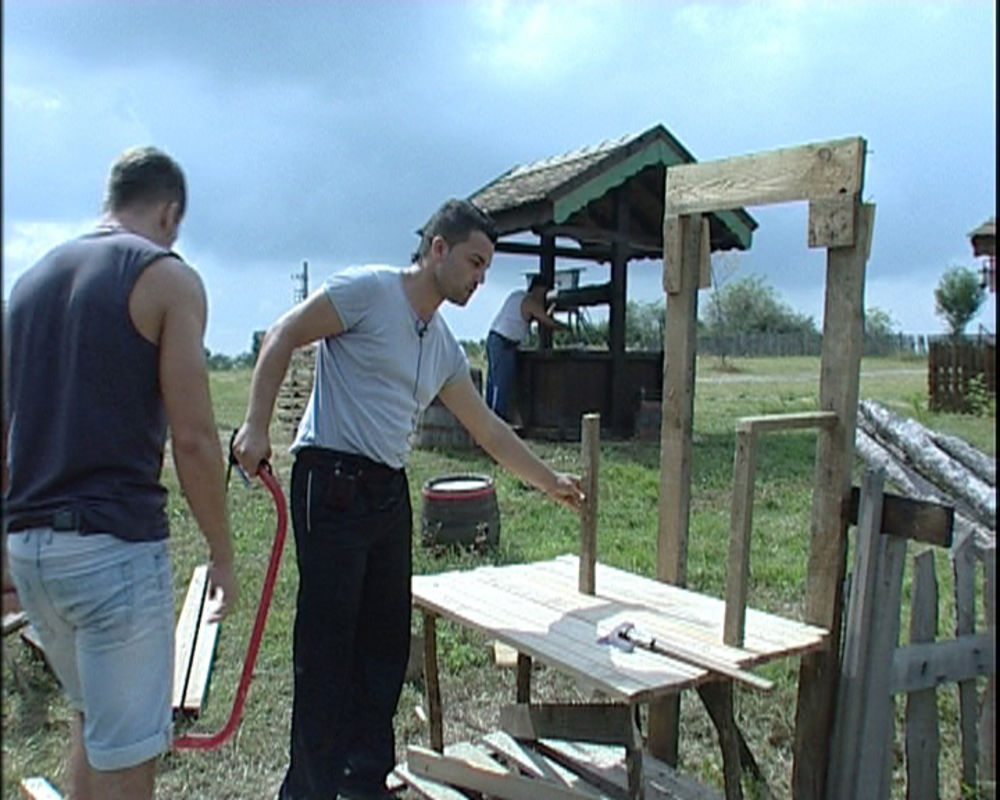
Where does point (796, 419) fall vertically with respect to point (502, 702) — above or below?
above

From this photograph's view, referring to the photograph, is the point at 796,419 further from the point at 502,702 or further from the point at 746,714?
the point at 502,702

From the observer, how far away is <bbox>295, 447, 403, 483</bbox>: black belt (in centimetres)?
283

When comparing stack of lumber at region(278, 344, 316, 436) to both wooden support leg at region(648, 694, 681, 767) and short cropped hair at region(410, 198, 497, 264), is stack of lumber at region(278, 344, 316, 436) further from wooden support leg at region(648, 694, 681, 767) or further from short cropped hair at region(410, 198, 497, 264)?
short cropped hair at region(410, 198, 497, 264)

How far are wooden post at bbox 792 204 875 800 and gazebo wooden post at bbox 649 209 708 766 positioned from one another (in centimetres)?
58

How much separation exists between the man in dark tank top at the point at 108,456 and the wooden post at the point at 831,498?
1766 mm

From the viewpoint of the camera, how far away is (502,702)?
160 inches

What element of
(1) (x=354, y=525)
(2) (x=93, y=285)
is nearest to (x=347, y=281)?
(1) (x=354, y=525)

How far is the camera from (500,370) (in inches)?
398

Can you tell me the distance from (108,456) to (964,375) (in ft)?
9.15

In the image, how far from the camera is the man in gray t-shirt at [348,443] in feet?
9.28

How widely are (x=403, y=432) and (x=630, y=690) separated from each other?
1.05 m

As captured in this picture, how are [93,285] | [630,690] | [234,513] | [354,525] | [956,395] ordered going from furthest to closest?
[234,513]
[956,395]
[354,525]
[630,690]
[93,285]

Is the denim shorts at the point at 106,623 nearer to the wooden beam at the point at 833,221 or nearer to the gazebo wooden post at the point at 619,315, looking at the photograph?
the wooden beam at the point at 833,221

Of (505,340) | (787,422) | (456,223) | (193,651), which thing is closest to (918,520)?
(787,422)
